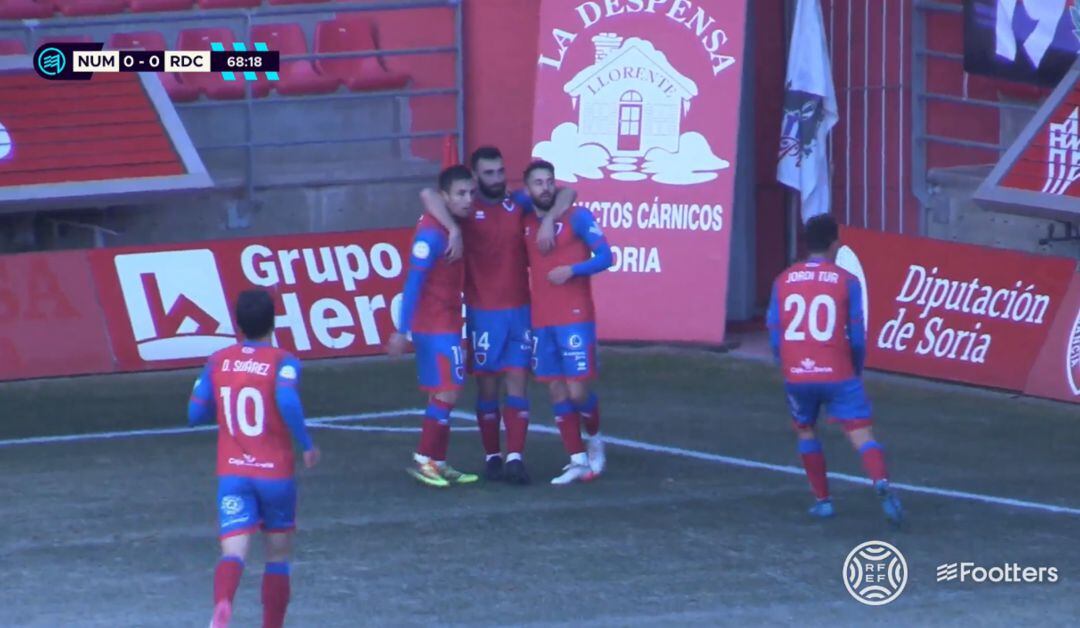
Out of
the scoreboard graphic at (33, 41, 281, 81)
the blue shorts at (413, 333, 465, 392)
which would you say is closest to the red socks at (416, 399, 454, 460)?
the blue shorts at (413, 333, 465, 392)

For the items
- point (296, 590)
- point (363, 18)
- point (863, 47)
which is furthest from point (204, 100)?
point (296, 590)

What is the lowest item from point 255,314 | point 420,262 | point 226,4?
point 420,262

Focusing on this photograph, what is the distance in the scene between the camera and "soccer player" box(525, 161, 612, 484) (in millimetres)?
11117

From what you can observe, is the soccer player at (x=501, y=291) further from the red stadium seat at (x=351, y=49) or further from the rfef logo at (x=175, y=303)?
the red stadium seat at (x=351, y=49)

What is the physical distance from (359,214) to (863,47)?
5366 mm

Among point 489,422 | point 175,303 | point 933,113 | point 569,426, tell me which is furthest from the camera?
point 933,113

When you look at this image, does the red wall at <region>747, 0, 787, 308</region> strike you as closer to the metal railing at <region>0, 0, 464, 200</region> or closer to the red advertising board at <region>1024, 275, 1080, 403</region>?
the metal railing at <region>0, 0, 464, 200</region>

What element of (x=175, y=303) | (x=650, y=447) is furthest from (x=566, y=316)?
(x=175, y=303)

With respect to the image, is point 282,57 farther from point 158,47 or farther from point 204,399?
point 204,399

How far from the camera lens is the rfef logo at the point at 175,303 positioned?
15.6 metres

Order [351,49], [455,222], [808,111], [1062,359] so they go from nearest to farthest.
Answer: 1. [455,222]
2. [1062,359]
3. [808,111]
4. [351,49]

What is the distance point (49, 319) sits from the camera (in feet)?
50.3

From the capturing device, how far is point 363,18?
19.5 m

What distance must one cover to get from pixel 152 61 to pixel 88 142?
47.5 inches
